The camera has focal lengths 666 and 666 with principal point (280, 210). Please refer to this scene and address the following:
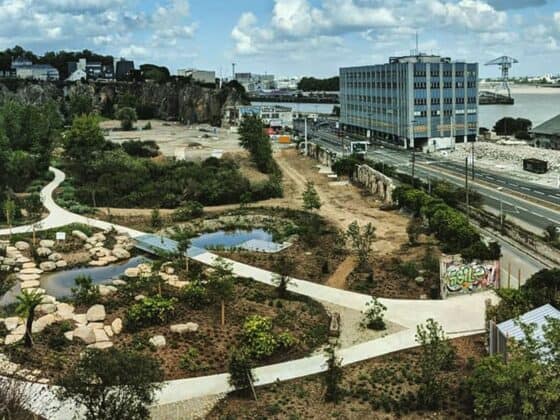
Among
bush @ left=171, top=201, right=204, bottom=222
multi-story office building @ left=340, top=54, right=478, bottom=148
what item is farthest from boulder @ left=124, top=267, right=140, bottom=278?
multi-story office building @ left=340, top=54, right=478, bottom=148

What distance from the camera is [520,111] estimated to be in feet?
521

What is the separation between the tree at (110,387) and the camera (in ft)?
47.2

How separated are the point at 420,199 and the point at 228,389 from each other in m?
25.6

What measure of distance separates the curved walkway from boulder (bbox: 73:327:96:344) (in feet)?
10.5

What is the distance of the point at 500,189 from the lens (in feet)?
171

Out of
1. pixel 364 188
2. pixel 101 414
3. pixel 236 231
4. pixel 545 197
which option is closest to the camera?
pixel 101 414

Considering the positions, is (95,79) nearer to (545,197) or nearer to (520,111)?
(520,111)

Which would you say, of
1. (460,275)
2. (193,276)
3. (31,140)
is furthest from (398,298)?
(31,140)

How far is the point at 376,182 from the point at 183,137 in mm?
46352

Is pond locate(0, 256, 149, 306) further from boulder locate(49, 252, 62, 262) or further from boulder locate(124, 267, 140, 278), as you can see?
boulder locate(49, 252, 62, 262)

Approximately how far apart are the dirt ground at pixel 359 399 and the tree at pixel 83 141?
4583cm

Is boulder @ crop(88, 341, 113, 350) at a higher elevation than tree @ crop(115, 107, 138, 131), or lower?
lower

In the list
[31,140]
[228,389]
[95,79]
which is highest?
[95,79]

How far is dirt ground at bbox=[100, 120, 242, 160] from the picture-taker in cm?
7412
